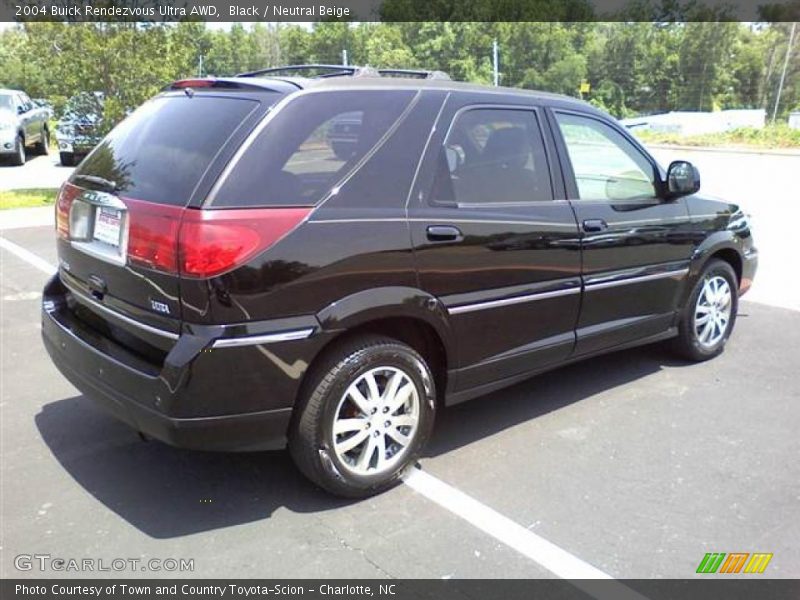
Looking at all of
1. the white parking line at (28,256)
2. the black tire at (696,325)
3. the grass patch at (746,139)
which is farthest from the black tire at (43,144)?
the grass patch at (746,139)

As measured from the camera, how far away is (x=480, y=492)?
11.3ft

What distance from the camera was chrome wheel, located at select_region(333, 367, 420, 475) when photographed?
324 centimetres

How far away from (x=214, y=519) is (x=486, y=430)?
1633 millimetres

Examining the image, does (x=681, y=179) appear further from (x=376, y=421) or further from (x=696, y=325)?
(x=376, y=421)

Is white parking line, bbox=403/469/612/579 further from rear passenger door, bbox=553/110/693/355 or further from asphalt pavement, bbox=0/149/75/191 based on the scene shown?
asphalt pavement, bbox=0/149/75/191

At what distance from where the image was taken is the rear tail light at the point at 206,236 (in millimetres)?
2789

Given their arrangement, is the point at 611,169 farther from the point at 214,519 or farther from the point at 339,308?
the point at 214,519

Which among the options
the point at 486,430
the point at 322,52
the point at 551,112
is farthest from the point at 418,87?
the point at 322,52

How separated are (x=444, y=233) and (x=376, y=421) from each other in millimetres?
938

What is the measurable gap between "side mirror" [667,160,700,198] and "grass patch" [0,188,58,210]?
34.9ft

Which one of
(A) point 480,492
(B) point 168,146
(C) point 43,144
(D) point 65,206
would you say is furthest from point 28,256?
(C) point 43,144

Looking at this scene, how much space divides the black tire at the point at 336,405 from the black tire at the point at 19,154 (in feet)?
59.5

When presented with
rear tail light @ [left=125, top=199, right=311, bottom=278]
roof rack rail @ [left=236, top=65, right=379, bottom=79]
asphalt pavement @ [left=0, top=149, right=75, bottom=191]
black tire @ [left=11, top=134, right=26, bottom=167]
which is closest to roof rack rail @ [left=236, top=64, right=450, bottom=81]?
roof rack rail @ [left=236, top=65, right=379, bottom=79]

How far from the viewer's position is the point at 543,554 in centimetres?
297
